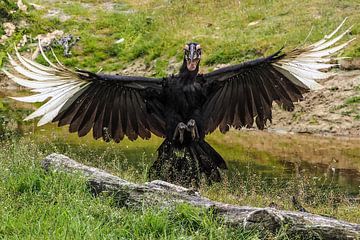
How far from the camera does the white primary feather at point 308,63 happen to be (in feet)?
30.3

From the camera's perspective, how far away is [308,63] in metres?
9.34

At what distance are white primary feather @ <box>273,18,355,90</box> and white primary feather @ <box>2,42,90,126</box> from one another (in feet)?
8.34

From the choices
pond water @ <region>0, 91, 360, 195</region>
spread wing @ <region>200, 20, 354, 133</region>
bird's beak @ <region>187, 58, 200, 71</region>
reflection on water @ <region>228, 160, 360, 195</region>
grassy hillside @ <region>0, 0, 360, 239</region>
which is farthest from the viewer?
pond water @ <region>0, 91, 360, 195</region>

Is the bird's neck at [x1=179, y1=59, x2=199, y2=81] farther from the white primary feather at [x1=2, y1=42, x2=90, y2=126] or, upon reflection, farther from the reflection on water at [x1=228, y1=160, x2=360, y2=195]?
the reflection on water at [x1=228, y1=160, x2=360, y2=195]

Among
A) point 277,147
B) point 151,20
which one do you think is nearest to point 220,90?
point 277,147

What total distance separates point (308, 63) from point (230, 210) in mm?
3604

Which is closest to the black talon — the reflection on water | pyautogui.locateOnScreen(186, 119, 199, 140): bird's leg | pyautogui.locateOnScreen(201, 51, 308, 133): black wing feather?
pyautogui.locateOnScreen(186, 119, 199, 140): bird's leg

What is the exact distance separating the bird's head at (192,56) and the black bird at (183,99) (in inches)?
0.5

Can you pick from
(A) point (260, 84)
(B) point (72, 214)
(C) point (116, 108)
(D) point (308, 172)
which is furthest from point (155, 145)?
(B) point (72, 214)

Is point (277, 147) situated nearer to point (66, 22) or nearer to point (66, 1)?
point (66, 22)

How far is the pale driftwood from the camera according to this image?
19.4 feet

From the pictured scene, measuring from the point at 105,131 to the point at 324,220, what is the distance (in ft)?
14.2

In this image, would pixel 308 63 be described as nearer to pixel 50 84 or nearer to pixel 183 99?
pixel 183 99

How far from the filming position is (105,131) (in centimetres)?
973
